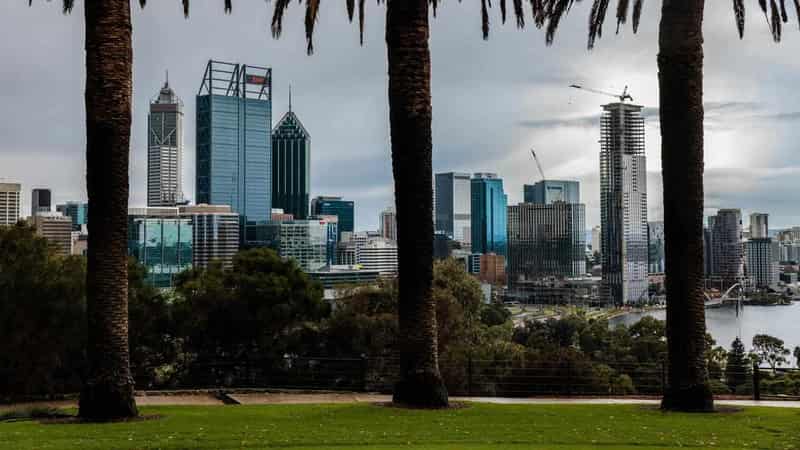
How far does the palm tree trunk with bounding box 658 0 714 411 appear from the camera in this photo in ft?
44.7

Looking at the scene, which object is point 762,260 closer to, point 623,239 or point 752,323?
point 752,323

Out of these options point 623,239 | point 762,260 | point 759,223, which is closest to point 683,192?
point 762,260

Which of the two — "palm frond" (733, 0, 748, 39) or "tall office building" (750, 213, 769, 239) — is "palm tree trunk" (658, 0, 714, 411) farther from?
"tall office building" (750, 213, 769, 239)

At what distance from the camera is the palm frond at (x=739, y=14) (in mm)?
15341

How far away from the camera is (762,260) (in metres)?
138

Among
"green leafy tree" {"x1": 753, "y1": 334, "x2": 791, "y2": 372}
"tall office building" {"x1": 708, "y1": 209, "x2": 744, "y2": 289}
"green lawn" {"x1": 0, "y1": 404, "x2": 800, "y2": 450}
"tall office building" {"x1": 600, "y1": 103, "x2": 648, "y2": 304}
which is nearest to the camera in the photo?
"green lawn" {"x1": 0, "y1": 404, "x2": 800, "y2": 450}

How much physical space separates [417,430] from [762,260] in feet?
466

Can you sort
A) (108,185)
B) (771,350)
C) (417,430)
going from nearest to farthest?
(417,430) → (108,185) → (771,350)

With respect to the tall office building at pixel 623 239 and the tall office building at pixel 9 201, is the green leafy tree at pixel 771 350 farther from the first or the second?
the tall office building at pixel 9 201

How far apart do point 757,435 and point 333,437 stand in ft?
17.2

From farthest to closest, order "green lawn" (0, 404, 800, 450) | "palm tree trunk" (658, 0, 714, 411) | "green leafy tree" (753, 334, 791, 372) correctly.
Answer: "green leafy tree" (753, 334, 791, 372) → "palm tree trunk" (658, 0, 714, 411) → "green lawn" (0, 404, 800, 450)

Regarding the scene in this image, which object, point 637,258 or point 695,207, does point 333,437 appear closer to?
point 695,207

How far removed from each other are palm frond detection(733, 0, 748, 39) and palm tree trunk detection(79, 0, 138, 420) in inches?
435

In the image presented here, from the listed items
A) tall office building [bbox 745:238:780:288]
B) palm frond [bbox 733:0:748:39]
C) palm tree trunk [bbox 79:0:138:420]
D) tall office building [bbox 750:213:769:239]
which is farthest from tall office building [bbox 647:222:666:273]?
palm tree trunk [bbox 79:0:138:420]
